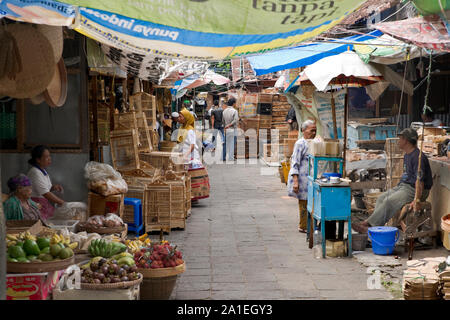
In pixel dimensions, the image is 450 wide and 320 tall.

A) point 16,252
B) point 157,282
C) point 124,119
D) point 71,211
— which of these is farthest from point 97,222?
point 124,119

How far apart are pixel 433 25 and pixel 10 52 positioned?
4.28 m

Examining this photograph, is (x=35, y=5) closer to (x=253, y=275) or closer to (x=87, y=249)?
(x=87, y=249)

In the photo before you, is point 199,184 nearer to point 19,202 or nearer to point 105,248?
point 19,202

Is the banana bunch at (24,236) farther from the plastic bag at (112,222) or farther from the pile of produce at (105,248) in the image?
the plastic bag at (112,222)

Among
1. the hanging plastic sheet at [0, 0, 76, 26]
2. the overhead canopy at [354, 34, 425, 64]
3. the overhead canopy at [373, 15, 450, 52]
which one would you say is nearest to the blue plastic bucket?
the overhead canopy at [354, 34, 425, 64]

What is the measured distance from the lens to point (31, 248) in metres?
4.94

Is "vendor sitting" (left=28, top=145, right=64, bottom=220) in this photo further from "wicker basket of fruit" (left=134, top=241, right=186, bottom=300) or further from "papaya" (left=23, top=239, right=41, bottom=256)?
"papaya" (left=23, top=239, right=41, bottom=256)

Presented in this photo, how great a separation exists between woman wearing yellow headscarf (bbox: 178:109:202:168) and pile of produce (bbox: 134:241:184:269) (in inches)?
227

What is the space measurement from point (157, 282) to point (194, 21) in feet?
9.72

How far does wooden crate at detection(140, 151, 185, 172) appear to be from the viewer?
10.9 meters

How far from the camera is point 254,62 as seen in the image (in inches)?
423

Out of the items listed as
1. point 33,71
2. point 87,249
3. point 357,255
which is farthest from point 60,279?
point 357,255

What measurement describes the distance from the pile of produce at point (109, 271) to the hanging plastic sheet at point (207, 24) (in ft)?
6.80

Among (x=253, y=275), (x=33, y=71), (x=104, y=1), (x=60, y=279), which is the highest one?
(x=104, y=1)
